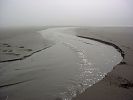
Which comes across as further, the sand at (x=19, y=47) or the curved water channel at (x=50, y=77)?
the sand at (x=19, y=47)

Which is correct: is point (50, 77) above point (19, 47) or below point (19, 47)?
below

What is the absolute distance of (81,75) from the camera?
8.00 metres

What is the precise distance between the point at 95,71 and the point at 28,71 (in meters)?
3.99

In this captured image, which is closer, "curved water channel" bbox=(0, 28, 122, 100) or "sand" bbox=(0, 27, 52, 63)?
"curved water channel" bbox=(0, 28, 122, 100)

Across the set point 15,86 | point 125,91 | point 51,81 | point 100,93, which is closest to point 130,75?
point 125,91

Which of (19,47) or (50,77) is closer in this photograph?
(50,77)

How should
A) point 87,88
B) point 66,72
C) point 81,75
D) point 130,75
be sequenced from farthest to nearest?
point 66,72
point 81,75
point 130,75
point 87,88

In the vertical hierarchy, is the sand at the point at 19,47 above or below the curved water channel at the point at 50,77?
above

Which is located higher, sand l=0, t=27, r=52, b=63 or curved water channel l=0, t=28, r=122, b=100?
sand l=0, t=27, r=52, b=63

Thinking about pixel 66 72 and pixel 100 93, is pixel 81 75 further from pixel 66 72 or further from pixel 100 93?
pixel 100 93

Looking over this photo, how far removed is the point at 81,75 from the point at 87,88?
1.75m

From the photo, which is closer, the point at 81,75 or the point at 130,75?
the point at 130,75

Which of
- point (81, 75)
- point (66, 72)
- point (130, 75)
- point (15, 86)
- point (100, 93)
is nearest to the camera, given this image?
point (100, 93)

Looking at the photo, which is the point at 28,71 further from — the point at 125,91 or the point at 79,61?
the point at 125,91
